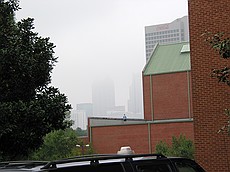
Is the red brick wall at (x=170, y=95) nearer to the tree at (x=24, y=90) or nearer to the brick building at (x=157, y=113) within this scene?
the brick building at (x=157, y=113)

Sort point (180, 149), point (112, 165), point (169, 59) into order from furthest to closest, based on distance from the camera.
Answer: point (169, 59)
point (180, 149)
point (112, 165)

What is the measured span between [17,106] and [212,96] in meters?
5.24

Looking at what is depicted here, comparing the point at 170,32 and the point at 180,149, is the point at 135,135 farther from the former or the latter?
the point at 170,32

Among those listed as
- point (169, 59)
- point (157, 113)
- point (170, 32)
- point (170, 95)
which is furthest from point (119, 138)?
point (170, 32)

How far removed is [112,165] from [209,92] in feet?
33.1

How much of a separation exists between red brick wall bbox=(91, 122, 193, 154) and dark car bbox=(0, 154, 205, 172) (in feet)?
155

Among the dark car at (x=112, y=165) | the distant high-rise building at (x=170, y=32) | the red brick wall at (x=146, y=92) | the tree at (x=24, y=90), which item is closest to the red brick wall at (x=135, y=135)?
the red brick wall at (x=146, y=92)

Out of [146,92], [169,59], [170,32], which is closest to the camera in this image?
[146,92]

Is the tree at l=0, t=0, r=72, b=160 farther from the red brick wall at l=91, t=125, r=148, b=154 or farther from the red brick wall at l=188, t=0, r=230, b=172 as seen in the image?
the red brick wall at l=91, t=125, r=148, b=154

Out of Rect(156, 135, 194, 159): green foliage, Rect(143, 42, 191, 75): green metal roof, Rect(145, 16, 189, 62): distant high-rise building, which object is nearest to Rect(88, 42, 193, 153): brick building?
Rect(143, 42, 191, 75): green metal roof

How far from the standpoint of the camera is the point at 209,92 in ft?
49.0

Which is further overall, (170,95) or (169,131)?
(170,95)

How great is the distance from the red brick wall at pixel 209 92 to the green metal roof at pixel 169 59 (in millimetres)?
44766

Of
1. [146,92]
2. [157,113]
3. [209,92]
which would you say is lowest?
[157,113]
